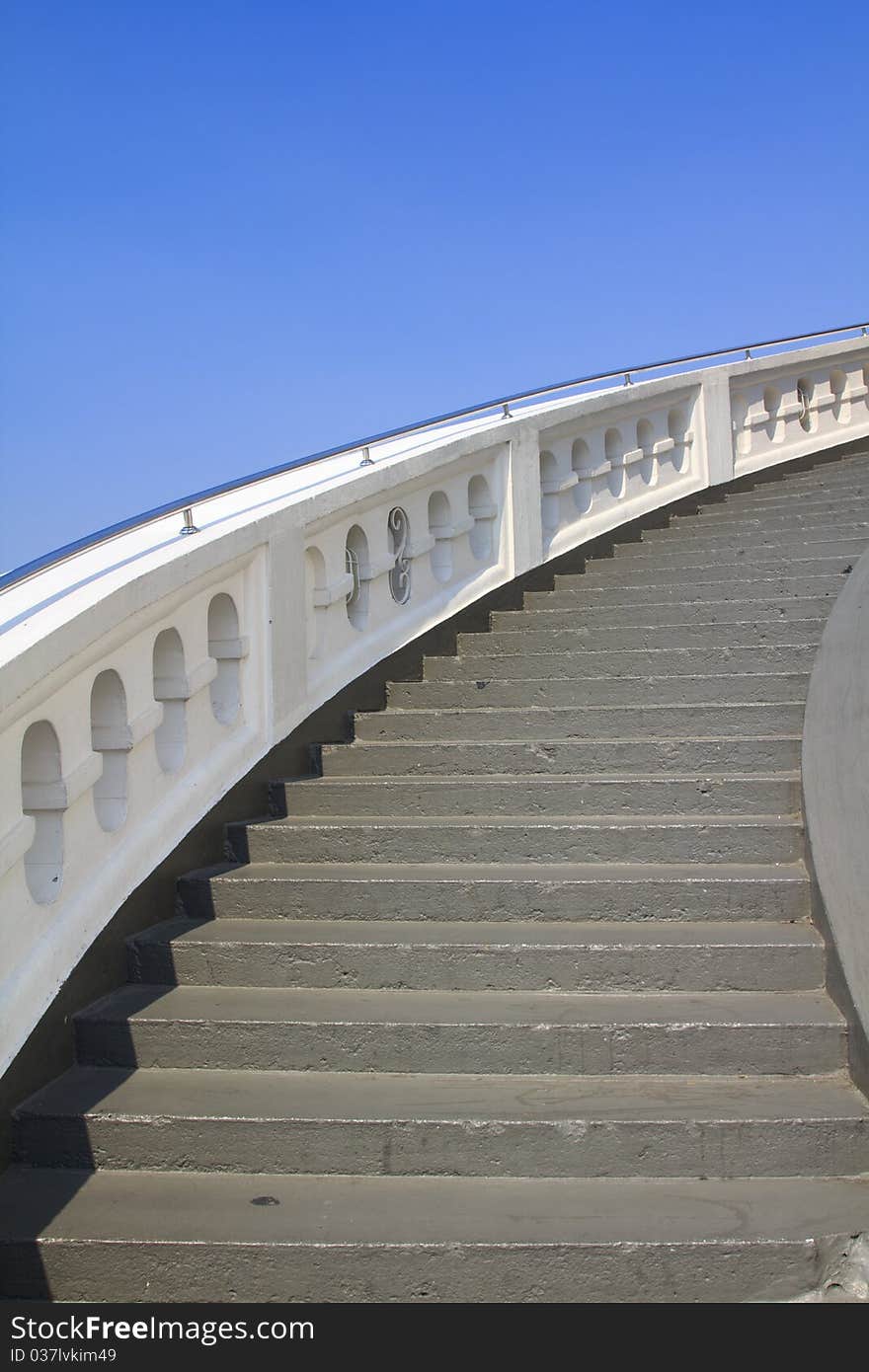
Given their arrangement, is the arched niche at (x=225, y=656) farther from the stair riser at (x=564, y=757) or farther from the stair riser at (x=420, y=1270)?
the stair riser at (x=420, y=1270)

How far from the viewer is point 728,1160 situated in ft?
10.6

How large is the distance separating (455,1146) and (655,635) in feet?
10.6

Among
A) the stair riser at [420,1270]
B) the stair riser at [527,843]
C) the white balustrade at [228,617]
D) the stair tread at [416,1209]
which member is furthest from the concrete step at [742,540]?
the stair riser at [420,1270]

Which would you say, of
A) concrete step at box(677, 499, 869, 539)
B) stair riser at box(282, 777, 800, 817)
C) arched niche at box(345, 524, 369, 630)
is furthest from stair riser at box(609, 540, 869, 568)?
stair riser at box(282, 777, 800, 817)

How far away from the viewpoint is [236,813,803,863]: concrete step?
4246 millimetres

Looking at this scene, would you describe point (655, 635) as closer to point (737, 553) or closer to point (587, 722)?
point (587, 722)

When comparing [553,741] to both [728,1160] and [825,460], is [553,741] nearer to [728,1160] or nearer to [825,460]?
[728,1160]

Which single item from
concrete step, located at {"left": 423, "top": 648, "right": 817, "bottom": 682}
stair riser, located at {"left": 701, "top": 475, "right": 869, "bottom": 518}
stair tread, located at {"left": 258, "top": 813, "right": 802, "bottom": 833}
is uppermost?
stair riser, located at {"left": 701, "top": 475, "right": 869, "bottom": 518}

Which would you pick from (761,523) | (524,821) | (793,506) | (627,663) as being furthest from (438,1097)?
(793,506)

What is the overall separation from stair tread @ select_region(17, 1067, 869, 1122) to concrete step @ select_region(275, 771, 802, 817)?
4.07ft

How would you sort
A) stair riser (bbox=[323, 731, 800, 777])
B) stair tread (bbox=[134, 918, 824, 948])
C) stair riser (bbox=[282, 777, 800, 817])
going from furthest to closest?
stair riser (bbox=[323, 731, 800, 777]) → stair riser (bbox=[282, 777, 800, 817]) → stair tread (bbox=[134, 918, 824, 948])

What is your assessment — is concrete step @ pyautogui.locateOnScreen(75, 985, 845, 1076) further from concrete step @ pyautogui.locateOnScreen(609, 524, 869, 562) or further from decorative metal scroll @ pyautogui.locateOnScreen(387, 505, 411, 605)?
concrete step @ pyautogui.locateOnScreen(609, 524, 869, 562)

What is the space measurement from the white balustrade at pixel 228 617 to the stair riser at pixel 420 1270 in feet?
1.93

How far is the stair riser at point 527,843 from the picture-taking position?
4.24 metres
